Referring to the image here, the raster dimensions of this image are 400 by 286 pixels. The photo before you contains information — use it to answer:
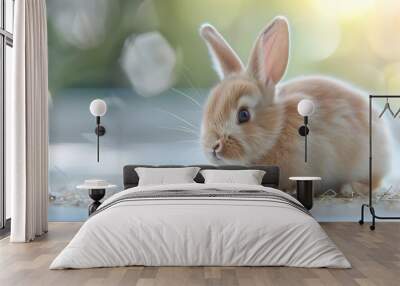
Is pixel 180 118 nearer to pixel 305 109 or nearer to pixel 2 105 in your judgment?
pixel 305 109

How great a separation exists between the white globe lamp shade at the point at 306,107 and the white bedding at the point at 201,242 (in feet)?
9.22

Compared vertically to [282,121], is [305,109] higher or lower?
higher

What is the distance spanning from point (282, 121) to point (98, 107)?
92.6 inches

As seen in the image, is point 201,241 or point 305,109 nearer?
point 201,241

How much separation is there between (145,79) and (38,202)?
7.20ft

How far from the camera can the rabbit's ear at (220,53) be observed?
26.1 feet

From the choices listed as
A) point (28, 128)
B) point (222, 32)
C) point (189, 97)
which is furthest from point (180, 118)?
point (28, 128)

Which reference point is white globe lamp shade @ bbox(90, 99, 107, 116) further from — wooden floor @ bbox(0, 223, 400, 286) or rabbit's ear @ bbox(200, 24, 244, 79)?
wooden floor @ bbox(0, 223, 400, 286)

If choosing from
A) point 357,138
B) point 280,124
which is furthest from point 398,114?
point 280,124

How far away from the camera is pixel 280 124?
7.91m

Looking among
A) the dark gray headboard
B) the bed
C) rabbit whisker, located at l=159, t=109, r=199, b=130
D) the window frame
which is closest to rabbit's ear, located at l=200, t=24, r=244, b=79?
rabbit whisker, located at l=159, t=109, r=199, b=130

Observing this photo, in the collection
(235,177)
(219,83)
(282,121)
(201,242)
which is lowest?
(201,242)

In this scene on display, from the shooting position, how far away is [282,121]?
7.91m

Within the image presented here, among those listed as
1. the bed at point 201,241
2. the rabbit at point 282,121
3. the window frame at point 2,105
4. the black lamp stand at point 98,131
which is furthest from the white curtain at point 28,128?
the rabbit at point 282,121
